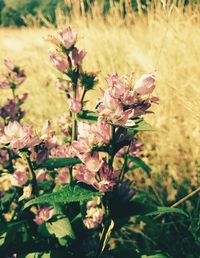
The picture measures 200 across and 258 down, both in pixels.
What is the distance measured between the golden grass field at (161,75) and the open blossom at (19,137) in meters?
0.33

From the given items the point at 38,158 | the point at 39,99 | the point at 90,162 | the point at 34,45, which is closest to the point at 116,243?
the point at 38,158

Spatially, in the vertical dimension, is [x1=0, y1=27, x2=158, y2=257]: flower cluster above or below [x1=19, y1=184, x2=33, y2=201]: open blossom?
above

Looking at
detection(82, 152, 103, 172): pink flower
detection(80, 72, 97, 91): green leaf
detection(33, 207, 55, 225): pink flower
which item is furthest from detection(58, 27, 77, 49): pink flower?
detection(33, 207, 55, 225): pink flower

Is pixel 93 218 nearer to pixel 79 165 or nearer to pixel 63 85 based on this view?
pixel 79 165

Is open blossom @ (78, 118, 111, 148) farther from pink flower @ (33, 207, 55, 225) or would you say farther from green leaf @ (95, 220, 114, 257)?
pink flower @ (33, 207, 55, 225)

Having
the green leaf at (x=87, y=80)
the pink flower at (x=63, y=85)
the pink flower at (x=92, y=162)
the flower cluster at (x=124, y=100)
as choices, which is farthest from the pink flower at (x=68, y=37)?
the pink flower at (x=92, y=162)

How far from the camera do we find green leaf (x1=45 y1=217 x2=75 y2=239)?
3.87 feet

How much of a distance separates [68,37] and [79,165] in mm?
433

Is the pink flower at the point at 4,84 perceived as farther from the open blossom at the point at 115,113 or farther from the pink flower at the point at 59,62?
the open blossom at the point at 115,113

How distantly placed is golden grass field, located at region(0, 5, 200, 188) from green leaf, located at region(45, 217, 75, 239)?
54 centimetres

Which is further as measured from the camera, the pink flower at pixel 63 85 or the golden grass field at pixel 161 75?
the golden grass field at pixel 161 75

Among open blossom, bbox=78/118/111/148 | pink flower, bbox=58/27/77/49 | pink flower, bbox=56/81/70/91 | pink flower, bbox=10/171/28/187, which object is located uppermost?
pink flower, bbox=58/27/77/49

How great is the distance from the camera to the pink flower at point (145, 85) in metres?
0.94

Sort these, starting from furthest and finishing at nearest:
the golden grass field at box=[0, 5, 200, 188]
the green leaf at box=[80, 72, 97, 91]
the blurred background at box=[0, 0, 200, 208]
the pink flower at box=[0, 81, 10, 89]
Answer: the golden grass field at box=[0, 5, 200, 188] < the blurred background at box=[0, 0, 200, 208] < the pink flower at box=[0, 81, 10, 89] < the green leaf at box=[80, 72, 97, 91]
